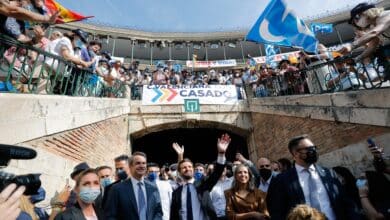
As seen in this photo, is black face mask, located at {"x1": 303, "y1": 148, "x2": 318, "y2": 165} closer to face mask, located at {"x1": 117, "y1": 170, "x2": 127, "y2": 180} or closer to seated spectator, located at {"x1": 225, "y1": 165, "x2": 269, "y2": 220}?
seated spectator, located at {"x1": 225, "y1": 165, "x2": 269, "y2": 220}

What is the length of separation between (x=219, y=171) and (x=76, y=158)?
3361 millimetres

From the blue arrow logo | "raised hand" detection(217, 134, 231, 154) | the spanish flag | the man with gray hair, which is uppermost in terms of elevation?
the spanish flag

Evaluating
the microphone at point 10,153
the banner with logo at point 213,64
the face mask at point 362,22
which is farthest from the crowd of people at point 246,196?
the banner with logo at point 213,64

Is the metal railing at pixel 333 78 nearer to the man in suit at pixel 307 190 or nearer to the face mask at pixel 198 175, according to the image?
the man in suit at pixel 307 190

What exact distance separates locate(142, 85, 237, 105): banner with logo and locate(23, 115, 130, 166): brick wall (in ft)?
4.87

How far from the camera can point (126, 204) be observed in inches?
127

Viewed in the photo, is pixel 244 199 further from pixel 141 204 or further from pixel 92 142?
pixel 92 142

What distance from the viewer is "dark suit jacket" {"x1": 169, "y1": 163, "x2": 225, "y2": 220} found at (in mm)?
3816

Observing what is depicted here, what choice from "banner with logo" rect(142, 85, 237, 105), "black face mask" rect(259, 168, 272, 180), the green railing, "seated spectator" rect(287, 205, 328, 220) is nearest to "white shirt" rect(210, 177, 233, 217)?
"black face mask" rect(259, 168, 272, 180)

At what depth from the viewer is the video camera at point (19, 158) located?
1.34 meters

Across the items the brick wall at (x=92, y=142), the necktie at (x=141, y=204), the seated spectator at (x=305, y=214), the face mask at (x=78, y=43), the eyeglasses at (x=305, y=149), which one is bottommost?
the seated spectator at (x=305, y=214)

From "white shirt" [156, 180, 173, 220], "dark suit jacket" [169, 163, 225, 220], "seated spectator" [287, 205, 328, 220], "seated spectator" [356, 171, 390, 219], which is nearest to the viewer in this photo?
"seated spectator" [287, 205, 328, 220]

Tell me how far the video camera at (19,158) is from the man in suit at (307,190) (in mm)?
2448

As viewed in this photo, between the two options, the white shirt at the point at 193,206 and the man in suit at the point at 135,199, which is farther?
the white shirt at the point at 193,206
